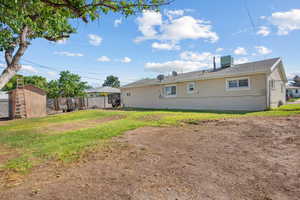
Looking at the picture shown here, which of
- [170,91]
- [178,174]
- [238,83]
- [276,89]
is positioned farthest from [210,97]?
[178,174]

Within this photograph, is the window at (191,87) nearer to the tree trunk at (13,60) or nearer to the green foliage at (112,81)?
the tree trunk at (13,60)

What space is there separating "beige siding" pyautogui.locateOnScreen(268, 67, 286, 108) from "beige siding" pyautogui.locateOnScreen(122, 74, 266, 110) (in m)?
0.97

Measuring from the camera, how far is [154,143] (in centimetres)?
448

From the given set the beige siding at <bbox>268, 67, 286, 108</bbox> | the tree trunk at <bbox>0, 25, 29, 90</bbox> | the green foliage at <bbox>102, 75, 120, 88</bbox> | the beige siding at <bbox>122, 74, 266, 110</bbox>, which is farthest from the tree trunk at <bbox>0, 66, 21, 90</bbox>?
the green foliage at <bbox>102, 75, 120, 88</bbox>

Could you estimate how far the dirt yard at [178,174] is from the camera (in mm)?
2105

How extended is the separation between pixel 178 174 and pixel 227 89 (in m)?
11.1

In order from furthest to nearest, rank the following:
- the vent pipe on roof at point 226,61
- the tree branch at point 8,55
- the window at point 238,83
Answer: the vent pipe on roof at point 226,61
the window at point 238,83
the tree branch at point 8,55

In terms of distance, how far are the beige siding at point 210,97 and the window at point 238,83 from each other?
10.6 inches

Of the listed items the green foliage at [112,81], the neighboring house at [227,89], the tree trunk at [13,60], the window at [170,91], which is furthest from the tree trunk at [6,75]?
the green foliage at [112,81]

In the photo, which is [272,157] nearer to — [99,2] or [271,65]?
[99,2]

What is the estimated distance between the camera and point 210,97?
13062mm

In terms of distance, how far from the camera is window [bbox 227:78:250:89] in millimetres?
11277

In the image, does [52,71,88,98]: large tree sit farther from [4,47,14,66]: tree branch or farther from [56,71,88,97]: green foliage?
[4,47,14,66]: tree branch

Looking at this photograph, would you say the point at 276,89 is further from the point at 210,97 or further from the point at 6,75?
the point at 6,75
